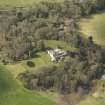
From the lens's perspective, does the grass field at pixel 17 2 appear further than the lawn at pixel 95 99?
Yes

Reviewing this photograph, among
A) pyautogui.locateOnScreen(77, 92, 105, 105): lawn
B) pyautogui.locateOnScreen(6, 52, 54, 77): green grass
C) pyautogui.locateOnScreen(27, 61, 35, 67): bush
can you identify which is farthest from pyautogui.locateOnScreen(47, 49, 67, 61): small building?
pyautogui.locateOnScreen(77, 92, 105, 105): lawn

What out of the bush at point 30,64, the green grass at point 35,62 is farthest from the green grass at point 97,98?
the bush at point 30,64

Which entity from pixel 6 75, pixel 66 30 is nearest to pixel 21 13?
pixel 66 30

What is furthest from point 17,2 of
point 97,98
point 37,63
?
point 97,98

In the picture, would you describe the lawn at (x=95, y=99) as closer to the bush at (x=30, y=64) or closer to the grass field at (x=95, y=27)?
the bush at (x=30, y=64)

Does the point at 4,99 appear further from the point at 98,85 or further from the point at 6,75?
the point at 98,85
